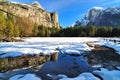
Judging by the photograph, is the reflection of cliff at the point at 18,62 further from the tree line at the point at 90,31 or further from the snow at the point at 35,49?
the tree line at the point at 90,31

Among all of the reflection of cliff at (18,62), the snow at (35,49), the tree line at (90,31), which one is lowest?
the reflection of cliff at (18,62)

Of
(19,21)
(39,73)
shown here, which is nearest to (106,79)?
(39,73)

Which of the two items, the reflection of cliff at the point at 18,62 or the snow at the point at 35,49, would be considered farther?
the snow at the point at 35,49

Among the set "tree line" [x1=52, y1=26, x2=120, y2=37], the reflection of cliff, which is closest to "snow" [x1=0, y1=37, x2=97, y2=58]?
the reflection of cliff

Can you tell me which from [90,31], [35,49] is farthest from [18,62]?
[90,31]

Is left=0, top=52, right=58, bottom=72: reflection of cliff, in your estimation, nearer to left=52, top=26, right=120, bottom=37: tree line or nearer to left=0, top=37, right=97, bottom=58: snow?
left=0, top=37, right=97, bottom=58: snow

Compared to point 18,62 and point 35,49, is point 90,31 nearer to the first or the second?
point 35,49

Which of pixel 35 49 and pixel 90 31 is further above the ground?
pixel 90 31

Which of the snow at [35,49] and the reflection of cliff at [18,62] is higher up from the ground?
the snow at [35,49]

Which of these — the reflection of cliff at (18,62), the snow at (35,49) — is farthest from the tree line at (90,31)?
the reflection of cliff at (18,62)

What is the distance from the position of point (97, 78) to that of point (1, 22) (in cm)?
6022

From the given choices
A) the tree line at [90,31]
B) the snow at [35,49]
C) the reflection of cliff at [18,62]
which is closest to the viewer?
the reflection of cliff at [18,62]

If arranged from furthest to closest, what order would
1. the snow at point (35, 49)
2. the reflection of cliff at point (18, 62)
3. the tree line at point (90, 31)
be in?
the tree line at point (90, 31)
the snow at point (35, 49)
the reflection of cliff at point (18, 62)

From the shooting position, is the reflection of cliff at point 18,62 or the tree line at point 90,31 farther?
the tree line at point 90,31
